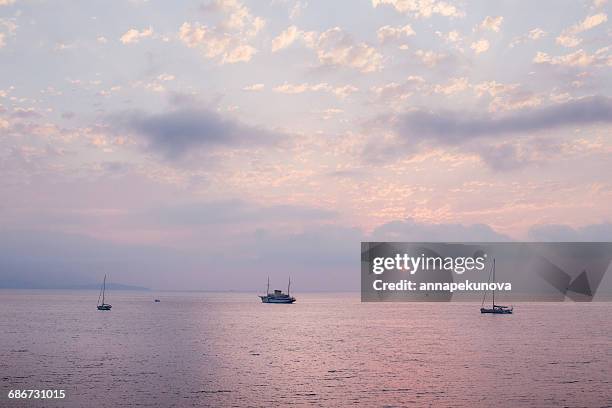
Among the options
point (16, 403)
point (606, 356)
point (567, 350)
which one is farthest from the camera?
point (567, 350)

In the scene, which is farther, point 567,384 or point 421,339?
point 421,339

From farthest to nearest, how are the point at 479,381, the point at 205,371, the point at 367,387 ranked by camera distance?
the point at 205,371, the point at 479,381, the point at 367,387

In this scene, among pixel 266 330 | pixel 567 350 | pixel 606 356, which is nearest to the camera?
pixel 606 356

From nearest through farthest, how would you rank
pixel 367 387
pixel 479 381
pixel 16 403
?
pixel 16 403 < pixel 367 387 < pixel 479 381

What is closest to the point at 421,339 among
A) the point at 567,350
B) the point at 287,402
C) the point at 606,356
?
the point at 567,350

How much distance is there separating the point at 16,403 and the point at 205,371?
26.8 metres

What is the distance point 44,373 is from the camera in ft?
234

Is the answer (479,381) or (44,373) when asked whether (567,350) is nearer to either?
(479,381)

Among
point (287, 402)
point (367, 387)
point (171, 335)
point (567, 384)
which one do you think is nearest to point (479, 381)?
point (567, 384)

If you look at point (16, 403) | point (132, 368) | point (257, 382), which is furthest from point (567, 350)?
point (16, 403)

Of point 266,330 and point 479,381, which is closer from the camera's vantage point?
point 479,381

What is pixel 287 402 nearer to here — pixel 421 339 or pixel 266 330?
pixel 421 339

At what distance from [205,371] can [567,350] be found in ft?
212

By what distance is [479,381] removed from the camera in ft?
224
